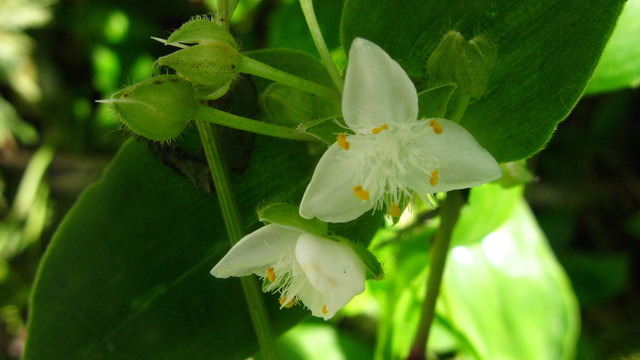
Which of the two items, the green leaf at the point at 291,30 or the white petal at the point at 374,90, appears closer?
the white petal at the point at 374,90

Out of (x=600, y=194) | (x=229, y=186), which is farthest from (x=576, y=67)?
(x=600, y=194)

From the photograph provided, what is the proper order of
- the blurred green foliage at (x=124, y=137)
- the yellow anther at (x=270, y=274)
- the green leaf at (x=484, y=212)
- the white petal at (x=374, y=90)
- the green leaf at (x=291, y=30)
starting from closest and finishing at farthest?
the white petal at (x=374, y=90)
the yellow anther at (x=270, y=274)
the green leaf at (x=484, y=212)
the green leaf at (x=291, y=30)
the blurred green foliage at (x=124, y=137)

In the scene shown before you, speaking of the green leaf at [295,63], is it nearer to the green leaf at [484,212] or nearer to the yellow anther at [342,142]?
the yellow anther at [342,142]

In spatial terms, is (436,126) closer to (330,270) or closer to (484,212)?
(330,270)

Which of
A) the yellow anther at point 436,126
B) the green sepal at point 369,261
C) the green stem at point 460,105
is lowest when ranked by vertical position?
the green sepal at point 369,261

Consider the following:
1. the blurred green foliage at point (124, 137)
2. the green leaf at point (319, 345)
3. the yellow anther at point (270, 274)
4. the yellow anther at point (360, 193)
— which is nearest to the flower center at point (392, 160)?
the yellow anther at point (360, 193)

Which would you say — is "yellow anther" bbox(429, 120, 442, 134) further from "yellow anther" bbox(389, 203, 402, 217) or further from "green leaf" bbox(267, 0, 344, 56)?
"green leaf" bbox(267, 0, 344, 56)

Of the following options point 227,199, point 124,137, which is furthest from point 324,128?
point 124,137

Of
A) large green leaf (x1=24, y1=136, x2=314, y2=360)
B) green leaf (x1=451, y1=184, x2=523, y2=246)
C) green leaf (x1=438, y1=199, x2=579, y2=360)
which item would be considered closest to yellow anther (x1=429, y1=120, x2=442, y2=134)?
large green leaf (x1=24, y1=136, x2=314, y2=360)
